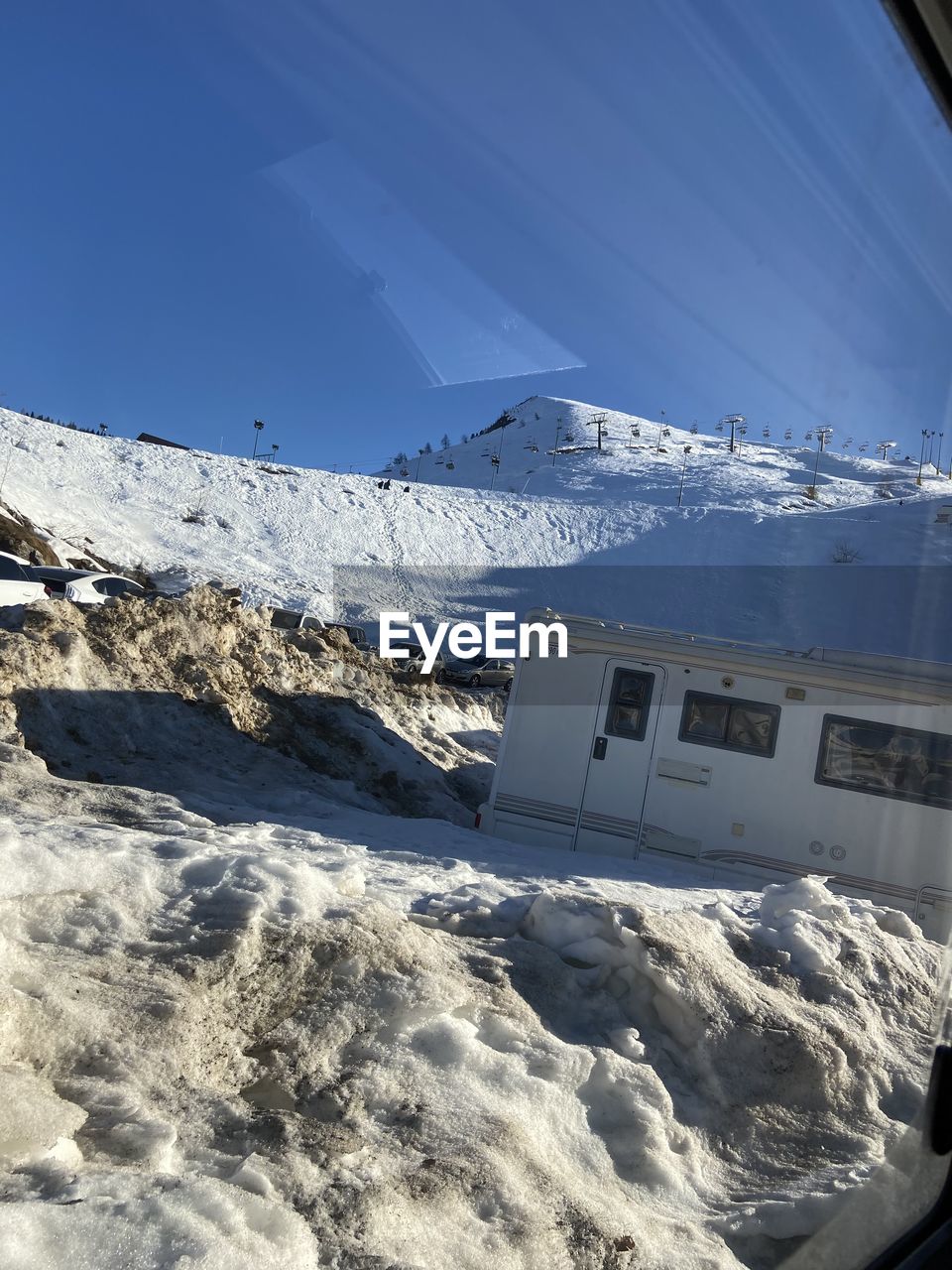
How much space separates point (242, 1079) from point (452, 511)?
61104 mm

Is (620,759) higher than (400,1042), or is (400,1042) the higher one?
(620,759)

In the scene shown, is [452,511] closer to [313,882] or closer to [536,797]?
[536,797]

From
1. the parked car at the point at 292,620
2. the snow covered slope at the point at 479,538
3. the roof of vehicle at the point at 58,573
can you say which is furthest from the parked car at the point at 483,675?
the snow covered slope at the point at 479,538

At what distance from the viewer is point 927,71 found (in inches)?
96.1

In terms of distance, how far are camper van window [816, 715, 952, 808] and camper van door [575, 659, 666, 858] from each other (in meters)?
1.76

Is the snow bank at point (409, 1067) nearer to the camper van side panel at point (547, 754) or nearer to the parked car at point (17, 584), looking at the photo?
the camper van side panel at point (547, 754)

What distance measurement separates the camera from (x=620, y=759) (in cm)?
998

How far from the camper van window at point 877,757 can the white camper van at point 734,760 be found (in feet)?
0.05

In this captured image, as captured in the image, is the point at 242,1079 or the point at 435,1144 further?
the point at 242,1079

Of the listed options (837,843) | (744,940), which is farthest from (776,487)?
(744,940)

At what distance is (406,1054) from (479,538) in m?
57.3

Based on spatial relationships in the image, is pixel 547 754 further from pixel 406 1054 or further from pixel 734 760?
pixel 406 1054

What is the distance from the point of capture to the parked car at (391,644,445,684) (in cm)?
2143
